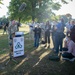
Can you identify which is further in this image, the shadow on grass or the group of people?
the group of people

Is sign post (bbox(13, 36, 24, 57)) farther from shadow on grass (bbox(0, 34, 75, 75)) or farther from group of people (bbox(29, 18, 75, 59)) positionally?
group of people (bbox(29, 18, 75, 59))

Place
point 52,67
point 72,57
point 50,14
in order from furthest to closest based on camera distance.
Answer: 1. point 50,14
2. point 72,57
3. point 52,67

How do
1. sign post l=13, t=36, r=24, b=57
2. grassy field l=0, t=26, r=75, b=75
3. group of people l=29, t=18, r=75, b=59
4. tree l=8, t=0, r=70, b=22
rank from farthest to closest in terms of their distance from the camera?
tree l=8, t=0, r=70, b=22 → sign post l=13, t=36, r=24, b=57 → group of people l=29, t=18, r=75, b=59 → grassy field l=0, t=26, r=75, b=75

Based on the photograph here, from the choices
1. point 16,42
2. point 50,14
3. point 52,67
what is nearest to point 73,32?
point 52,67

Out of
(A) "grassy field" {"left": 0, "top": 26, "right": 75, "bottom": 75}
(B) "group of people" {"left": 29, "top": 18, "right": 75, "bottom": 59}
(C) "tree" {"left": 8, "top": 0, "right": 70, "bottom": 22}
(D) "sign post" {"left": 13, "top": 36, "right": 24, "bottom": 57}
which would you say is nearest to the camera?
(A) "grassy field" {"left": 0, "top": 26, "right": 75, "bottom": 75}

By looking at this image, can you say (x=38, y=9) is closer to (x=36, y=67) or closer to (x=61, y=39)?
(x=61, y=39)

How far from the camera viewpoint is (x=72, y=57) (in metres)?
9.80

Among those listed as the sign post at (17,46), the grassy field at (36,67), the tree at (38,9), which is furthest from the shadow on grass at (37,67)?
the tree at (38,9)

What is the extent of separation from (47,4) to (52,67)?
3087cm

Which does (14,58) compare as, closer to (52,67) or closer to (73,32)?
(52,67)

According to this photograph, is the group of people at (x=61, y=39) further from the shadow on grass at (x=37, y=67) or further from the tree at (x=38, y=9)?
the tree at (x=38, y=9)

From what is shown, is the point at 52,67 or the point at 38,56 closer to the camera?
the point at 52,67

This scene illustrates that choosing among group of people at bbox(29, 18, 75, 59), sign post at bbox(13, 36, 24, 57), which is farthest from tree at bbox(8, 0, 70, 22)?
sign post at bbox(13, 36, 24, 57)

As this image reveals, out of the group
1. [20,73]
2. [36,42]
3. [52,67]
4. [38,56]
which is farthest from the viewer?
[36,42]
